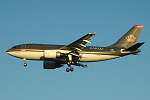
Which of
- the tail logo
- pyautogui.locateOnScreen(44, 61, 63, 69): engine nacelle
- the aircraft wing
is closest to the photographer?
the aircraft wing

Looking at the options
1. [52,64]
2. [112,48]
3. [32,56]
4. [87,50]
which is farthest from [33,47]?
[112,48]

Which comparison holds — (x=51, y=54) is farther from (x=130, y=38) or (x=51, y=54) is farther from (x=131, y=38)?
(x=131, y=38)

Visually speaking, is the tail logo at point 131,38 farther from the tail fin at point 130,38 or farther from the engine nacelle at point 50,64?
the engine nacelle at point 50,64

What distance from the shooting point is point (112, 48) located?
6147 centimetres

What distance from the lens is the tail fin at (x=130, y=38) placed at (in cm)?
6376

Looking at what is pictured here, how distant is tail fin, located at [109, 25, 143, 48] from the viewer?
6376 cm

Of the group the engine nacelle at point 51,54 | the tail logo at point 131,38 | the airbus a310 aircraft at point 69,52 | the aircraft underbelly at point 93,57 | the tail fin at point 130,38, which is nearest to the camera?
the engine nacelle at point 51,54

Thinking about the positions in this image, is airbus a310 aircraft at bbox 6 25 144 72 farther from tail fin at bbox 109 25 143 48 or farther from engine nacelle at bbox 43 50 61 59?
tail fin at bbox 109 25 143 48

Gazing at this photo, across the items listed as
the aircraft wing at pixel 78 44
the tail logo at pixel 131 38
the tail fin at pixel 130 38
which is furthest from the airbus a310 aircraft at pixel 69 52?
the tail logo at pixel 131 38

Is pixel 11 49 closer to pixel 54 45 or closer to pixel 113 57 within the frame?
pixel 54 45

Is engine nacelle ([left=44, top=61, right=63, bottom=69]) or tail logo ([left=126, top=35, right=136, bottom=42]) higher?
tail logo ([left=126, top=35, right=136, bottom=42])

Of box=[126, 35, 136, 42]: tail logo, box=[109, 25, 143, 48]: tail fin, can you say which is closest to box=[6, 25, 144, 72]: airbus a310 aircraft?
box=[109, 25, 143, 48]: tail fin

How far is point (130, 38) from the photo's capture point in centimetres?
6456

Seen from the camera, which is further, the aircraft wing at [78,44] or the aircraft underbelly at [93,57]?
the aircraft underbelly at [93,57]
